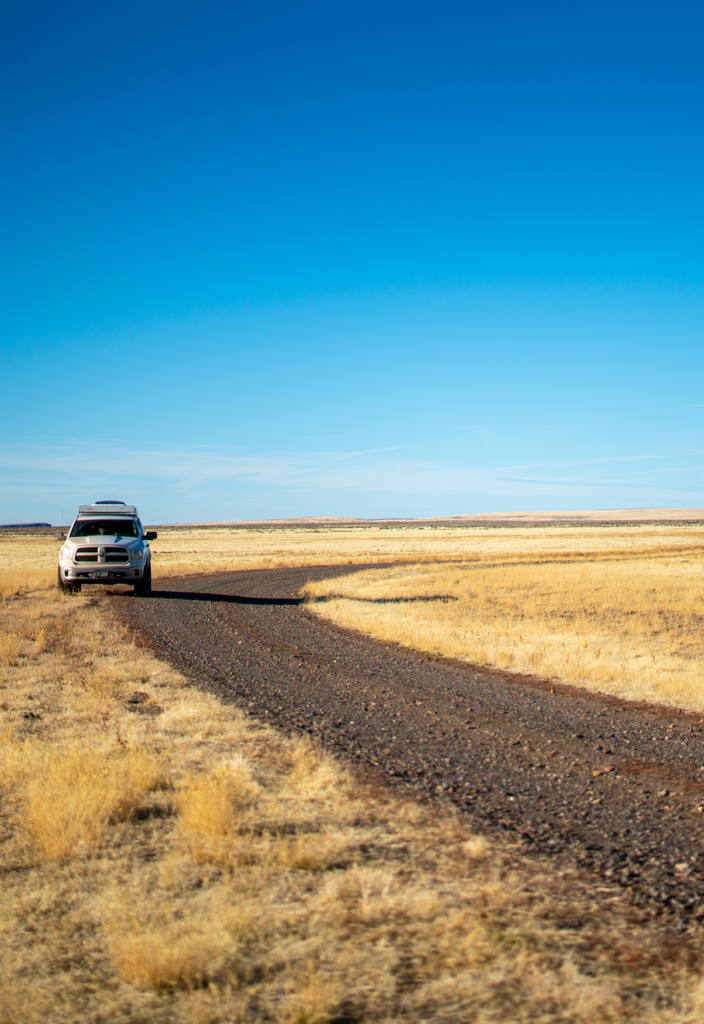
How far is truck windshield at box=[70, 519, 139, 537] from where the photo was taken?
78.2ft

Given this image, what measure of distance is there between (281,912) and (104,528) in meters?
21.7

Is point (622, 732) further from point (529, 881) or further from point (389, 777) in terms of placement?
point (529, 881)

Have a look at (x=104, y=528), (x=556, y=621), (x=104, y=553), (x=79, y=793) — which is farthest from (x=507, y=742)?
(x=104, y=528)

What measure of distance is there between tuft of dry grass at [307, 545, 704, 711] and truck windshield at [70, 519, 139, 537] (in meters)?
7.00

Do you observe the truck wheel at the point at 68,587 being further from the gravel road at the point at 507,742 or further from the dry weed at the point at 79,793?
the dry weed at the point at 79,793

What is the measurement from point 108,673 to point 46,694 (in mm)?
1441

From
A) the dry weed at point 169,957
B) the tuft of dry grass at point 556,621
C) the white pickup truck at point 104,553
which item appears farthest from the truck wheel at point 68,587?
the dry weed at point 169,957

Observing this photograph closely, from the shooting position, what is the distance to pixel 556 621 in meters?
17.8

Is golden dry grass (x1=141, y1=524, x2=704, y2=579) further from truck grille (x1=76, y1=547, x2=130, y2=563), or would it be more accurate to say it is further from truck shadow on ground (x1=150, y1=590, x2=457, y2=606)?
truck grille (x1=76, y1=547, x2=130, y2=563)

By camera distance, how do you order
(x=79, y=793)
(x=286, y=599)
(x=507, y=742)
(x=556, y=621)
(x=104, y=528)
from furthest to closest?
(x=286, y=599), (x=104, y=528), (x=556, y=621), (x=507, y=742), (x=79, y=793)

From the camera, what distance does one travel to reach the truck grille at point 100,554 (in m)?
22.9

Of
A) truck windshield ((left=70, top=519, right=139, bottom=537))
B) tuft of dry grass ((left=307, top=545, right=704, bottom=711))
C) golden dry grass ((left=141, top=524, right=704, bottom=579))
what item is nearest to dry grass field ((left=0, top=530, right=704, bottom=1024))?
tuft of dry grass ((left=307, top=545, right=704, bottom=711))

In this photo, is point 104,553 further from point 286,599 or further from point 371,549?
point 371,549

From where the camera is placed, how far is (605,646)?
14.2 metres
